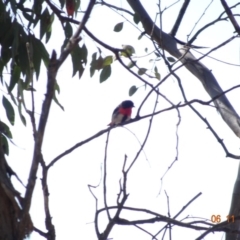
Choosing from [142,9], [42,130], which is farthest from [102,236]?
[142,9]

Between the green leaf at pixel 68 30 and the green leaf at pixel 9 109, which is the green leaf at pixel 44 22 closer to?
the green leaf at pixel 68 30

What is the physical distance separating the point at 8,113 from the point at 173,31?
848 millimetres

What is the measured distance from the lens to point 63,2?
3.14 metres

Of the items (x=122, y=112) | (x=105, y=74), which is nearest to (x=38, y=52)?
(x=105, y=74)

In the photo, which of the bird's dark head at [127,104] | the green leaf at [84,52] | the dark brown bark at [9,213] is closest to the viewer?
the dark brown bark at [9,213]

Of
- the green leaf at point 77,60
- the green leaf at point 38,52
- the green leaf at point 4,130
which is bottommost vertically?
the green leaf at point 4,130

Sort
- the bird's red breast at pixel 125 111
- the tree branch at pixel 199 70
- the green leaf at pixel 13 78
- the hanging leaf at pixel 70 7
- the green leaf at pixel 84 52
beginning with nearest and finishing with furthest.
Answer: the tree branch at pixel 199 70 → the green leaf at pixel 13 78 → the hanging leaf at pixel 70 7 → the green leaf at pixel 84 52 → the bird's red breast at pixel 125 111

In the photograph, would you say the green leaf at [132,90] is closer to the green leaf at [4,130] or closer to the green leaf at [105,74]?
the green leaf at [105,74]

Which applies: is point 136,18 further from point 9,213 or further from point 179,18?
point 9,213

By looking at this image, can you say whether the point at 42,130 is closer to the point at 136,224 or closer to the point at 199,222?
the point at 136,224

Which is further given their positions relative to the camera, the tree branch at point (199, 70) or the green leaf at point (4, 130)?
the green leaf at point (4, 130)

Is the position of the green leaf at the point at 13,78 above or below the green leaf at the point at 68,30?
A: below

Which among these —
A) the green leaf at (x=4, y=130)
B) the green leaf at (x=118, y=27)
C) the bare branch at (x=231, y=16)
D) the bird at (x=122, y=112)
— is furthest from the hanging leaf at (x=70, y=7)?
the bird at (x=122, y=112)

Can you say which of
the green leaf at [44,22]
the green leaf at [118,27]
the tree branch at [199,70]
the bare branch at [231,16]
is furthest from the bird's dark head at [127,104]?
the bare branch at [231,16]
